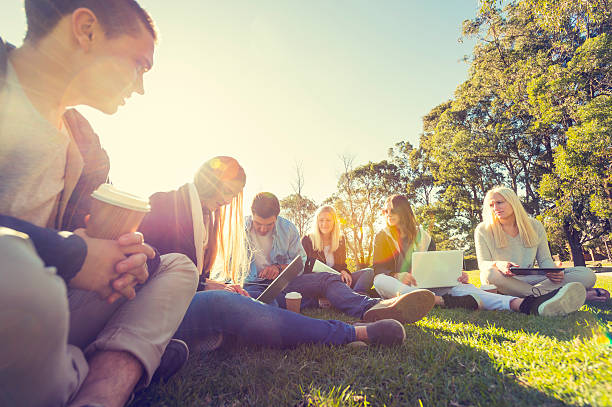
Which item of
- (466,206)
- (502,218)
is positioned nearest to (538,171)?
(466,206)

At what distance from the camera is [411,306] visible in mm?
2568

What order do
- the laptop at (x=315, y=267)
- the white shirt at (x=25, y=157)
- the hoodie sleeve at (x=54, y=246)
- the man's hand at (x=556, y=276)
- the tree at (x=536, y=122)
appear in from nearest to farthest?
1. the hoodie sleeve at (x=54, y=246)
2. the white shirt at (x=25, y=157)
3. the man's hand at (x=556, y=276)
4. the laptop at (x=315, y=267)
5. the tree at (x=536, y=122)

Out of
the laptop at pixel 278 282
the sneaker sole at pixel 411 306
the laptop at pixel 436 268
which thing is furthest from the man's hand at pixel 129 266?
the laptop at pixel 436 268

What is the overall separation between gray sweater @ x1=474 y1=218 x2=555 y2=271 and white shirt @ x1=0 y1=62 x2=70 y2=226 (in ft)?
16.1

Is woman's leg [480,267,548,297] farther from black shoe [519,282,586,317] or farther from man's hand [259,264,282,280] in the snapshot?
man's hand [259,264,282,280]

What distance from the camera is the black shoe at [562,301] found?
296cm

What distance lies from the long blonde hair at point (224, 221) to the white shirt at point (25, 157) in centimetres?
171

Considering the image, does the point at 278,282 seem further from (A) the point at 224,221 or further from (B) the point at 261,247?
(B) the point at 261,247

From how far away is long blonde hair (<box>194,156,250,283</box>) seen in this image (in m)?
3.07

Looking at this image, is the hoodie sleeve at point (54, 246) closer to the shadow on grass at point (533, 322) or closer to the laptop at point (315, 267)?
the shadow on grass at point (533, 322)

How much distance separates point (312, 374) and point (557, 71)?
1676 cm

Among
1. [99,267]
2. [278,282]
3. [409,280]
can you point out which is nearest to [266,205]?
[278,282]

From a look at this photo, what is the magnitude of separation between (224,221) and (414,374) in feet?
8.08

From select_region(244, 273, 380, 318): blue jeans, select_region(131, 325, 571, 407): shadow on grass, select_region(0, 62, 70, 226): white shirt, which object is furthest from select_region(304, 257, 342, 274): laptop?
select_region(0, 62, 70, 226): white shirt
